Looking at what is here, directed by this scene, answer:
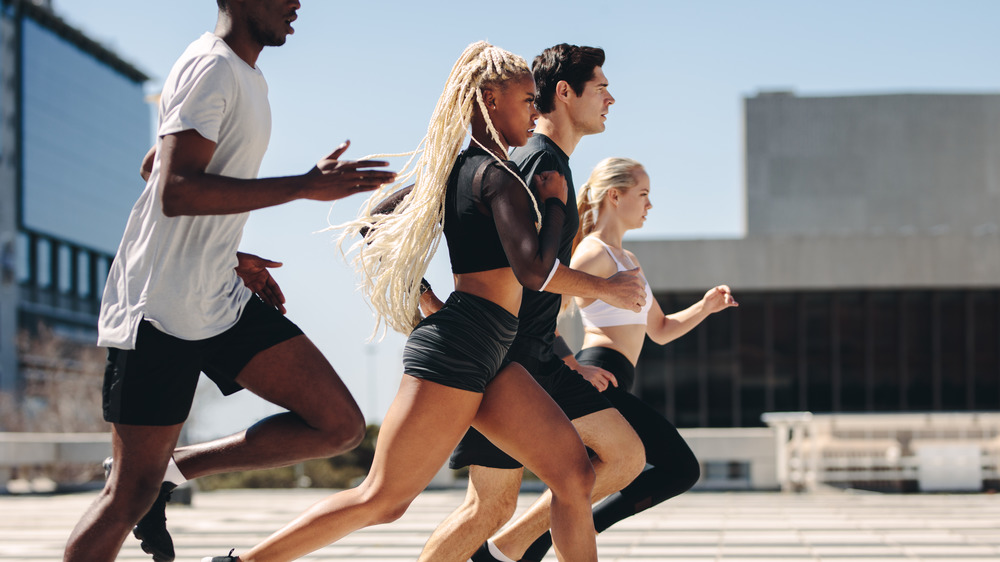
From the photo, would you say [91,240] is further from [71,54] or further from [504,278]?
[504,278]

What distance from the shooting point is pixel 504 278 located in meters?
3.52

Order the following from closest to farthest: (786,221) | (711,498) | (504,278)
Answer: (504,278), (711,498), (786,221)

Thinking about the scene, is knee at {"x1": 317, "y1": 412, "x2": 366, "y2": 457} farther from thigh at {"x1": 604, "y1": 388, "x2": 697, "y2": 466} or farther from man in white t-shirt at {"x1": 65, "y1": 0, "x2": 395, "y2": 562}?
thigh at {"x1": 604, "y1": 388, "x2": 697, "y2": 466}

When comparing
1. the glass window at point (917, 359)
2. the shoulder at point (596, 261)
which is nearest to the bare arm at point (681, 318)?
the shoulder at point (596, 261)

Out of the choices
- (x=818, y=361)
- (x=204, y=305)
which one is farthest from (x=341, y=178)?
(x=818, y=361)

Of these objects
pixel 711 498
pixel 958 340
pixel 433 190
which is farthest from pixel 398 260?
pixel 958 340

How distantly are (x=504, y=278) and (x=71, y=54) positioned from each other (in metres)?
94.6

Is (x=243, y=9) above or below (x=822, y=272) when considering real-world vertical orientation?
above

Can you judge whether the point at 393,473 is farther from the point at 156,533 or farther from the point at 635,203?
the point at 635,203

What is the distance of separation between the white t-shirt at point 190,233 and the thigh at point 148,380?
0.03m

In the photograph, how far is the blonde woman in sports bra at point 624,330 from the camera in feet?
14.1

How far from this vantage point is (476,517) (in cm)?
406

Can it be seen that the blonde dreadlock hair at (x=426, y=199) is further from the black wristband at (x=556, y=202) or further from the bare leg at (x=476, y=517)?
the bare leg at (x=476, y=517)

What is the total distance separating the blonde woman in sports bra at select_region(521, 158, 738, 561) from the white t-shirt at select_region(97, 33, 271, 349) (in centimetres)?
167
